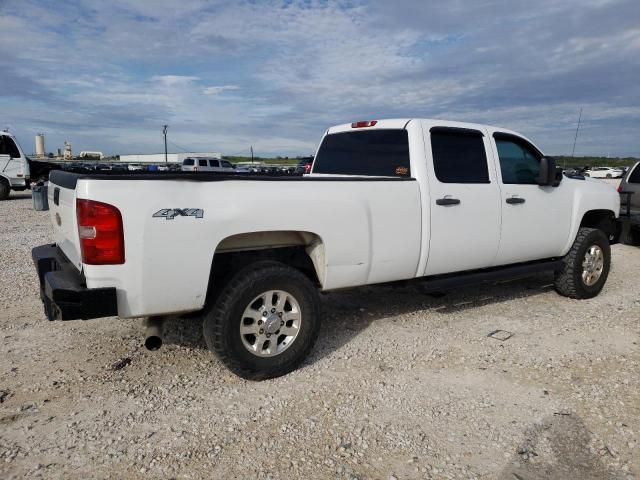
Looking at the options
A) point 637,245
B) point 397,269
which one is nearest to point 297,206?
point 397,269

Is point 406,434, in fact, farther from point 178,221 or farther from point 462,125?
point 462,125

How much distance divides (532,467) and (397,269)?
6.27ft

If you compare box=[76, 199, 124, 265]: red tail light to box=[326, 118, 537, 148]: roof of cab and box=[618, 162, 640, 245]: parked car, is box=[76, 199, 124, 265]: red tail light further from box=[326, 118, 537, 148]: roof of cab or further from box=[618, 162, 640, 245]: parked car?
box=[618, 162, 640, 245]: parked car

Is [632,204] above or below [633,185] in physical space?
below

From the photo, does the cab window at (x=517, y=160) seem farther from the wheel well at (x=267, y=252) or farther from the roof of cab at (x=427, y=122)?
the wheel well at (x=267, y=252)

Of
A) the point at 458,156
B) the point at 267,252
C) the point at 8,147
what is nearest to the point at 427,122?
the point at 458,156

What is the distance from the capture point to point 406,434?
3115 millimetres

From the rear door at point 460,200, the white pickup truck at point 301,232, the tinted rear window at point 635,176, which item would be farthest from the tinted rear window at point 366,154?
the tinted rear window at point 635,176

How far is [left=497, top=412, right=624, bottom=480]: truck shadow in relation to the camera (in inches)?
108

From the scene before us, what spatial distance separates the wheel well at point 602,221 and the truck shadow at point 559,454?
147 inches

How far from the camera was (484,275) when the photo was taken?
199 inches

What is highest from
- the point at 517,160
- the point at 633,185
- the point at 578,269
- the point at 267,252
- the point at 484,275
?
the point at 517,160

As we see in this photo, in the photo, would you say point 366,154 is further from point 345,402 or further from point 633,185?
point 633,185

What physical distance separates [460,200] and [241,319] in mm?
2328
